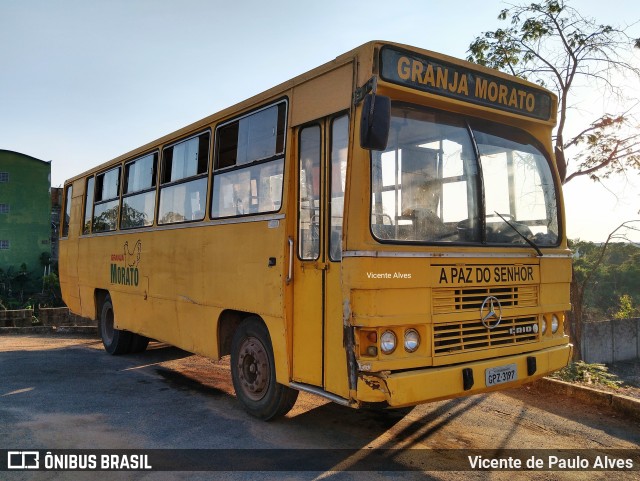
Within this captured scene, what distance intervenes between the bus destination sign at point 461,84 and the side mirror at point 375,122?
395 mm

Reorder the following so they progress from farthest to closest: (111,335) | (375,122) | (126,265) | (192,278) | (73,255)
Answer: (73,255), (111,335), (126,265), (192,278), (375,122)

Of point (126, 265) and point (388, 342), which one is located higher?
point (126, 265)

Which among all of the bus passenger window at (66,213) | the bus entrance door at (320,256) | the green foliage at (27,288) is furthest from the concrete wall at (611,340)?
the green foliage at (27,288)

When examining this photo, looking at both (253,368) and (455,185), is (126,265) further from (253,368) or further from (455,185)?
(455,185)

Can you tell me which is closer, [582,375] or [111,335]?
[582,375]

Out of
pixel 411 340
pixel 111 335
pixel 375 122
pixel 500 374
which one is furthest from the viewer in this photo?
pixel 111 335

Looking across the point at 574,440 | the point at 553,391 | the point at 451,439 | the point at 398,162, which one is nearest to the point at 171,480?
the point at 451,439

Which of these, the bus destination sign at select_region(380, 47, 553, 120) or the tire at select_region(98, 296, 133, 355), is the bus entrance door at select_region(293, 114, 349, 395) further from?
the tire at select_region(98, 296, 133, 355)

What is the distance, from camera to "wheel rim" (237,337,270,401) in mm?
5574

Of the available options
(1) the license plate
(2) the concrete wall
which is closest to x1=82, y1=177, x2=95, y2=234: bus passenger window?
(1) the license plate

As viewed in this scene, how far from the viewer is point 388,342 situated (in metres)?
4.26

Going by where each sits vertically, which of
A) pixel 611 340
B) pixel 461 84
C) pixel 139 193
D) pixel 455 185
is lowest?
pixel 611 340

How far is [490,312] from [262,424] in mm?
2438

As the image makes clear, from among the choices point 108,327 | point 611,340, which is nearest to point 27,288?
point 108,327
